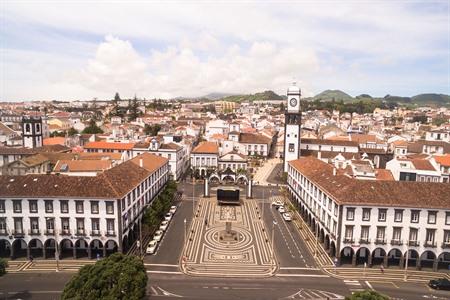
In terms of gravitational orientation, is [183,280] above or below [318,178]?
below


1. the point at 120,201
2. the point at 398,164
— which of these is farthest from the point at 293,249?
the point at 398,164

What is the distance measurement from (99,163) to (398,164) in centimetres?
5971

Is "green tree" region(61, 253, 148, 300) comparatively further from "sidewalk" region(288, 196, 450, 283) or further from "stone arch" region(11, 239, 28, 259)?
"sidewalk" region(288, 196, 450, 283)

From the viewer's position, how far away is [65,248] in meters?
48.7

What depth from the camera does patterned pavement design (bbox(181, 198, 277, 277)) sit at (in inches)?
1785

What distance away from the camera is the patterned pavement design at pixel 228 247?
4534 cm

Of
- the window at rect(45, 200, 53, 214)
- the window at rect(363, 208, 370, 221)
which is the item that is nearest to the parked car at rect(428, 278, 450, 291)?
the window at rect(363, 208, 370, 221)

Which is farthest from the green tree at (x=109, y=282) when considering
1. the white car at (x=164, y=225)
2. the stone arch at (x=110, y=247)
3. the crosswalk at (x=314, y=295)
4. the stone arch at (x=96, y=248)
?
the white car at (x=164, y=225)

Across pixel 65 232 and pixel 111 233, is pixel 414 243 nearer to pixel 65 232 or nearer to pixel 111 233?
pixel 111 233

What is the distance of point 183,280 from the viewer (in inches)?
1665

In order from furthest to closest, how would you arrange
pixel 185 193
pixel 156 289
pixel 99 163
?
pixel 185 193 < pixel 99 163 < pixel 156 289

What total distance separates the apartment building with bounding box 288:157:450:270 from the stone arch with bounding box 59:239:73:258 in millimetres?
36110

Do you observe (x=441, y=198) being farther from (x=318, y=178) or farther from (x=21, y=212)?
(x=21, y=212)

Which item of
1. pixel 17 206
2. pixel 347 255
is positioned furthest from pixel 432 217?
pixel 17 206
